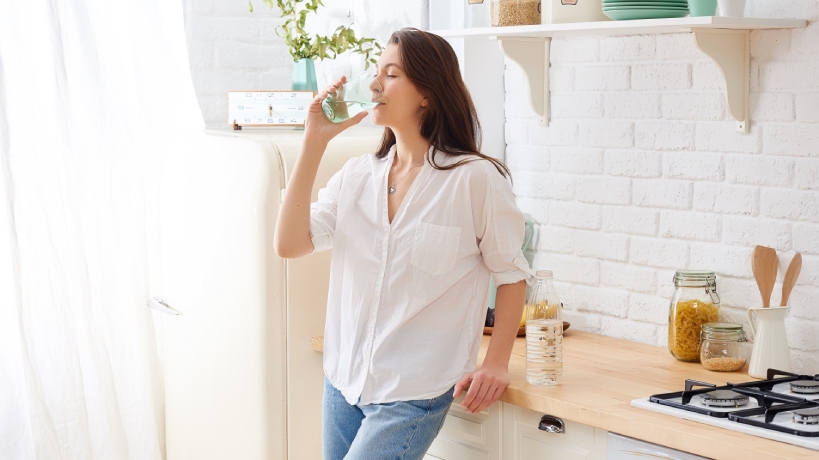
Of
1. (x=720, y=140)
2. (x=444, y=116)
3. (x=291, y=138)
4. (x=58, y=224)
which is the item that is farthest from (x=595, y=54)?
(x=58, y=224)

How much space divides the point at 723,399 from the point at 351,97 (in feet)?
3.27

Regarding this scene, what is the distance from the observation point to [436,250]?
6.66 ft

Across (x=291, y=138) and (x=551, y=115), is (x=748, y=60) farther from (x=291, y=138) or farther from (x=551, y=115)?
(x=291, y=138)

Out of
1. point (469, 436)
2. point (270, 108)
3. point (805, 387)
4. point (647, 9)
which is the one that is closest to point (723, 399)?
point (805, 387)

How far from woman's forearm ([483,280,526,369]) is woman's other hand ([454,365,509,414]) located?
3cm

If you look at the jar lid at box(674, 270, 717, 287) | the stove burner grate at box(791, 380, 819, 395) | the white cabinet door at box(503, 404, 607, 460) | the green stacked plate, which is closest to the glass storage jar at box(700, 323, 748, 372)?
the jar lid at box(674, 270, 717, 287)

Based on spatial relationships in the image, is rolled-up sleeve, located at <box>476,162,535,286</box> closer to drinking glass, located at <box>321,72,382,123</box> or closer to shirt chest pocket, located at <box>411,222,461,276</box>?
shirt chest pocket, located at <box>411,222,461,276</box>

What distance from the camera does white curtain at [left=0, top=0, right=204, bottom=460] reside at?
108 inches

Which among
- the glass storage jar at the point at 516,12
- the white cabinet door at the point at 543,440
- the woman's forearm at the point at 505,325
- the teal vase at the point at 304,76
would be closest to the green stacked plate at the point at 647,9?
the glass storage jar at the point at 516,12

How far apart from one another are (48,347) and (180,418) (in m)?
0.47

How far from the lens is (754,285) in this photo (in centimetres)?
227

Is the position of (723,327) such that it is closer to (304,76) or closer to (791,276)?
(791,276)

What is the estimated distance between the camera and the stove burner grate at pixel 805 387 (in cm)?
191

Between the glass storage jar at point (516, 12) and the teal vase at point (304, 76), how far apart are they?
699mm
